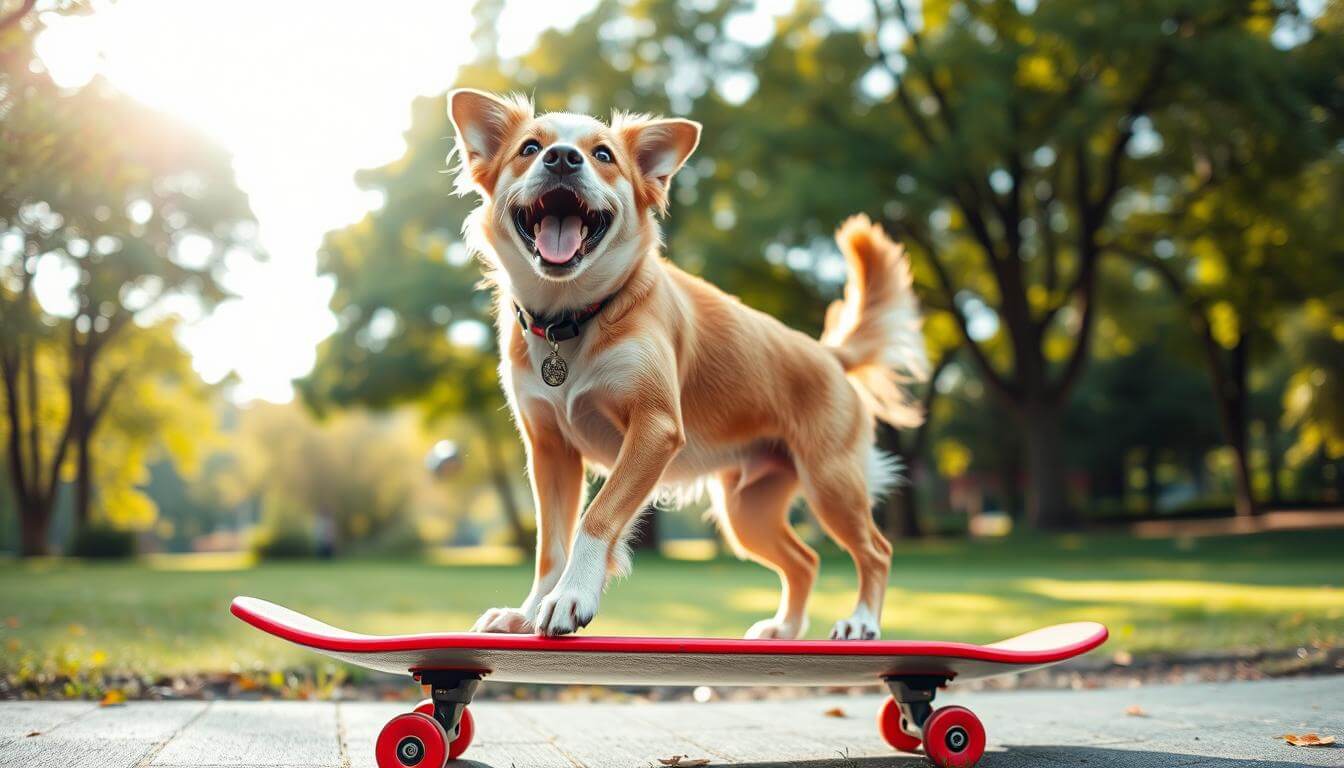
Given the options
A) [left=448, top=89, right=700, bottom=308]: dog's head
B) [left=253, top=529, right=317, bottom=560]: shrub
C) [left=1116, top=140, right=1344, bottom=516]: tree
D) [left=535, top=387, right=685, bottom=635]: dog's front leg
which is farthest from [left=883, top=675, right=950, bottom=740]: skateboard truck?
[left=253, top=529, right=317, bottom=560]: shrub

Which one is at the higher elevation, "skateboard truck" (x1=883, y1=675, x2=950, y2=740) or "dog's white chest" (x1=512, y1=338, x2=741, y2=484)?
"dog's white chest" (x1=512, y1=338, x2=741, y2=484)

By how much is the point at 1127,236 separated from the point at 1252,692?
19657 mm

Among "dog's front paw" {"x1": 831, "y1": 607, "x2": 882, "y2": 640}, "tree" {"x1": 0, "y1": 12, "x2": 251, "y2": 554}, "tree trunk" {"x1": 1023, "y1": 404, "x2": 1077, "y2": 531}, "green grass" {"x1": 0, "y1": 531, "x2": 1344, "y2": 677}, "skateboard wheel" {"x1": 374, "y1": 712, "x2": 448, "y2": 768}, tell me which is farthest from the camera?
"tree trunk" {"x1": 1023, "y1": 404, "x2": 1077, "y2": 531}

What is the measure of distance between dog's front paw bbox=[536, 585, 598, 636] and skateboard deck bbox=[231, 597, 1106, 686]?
40 millimetres

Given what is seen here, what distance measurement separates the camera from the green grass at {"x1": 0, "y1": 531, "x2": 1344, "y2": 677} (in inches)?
271

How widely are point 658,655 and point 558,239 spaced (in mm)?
1355

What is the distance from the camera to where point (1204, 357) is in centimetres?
2723

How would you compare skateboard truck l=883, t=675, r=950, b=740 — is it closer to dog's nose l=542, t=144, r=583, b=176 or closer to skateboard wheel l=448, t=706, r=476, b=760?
skateboard wheel l=448, t=706, r=476, b=760

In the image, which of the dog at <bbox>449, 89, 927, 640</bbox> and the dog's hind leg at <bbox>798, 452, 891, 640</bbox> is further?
the dog's hind leg at <bbox>798, 452, 891, 640</bbox>

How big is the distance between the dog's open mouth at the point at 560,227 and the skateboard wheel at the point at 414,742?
4.89ft

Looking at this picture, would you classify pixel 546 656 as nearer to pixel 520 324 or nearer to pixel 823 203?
pixel 520 324

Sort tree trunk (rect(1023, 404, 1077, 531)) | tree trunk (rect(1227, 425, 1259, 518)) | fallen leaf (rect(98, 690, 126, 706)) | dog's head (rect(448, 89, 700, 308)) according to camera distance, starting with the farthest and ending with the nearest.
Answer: tree trunk (rect(1227, 425, 1259, 518)) < tree trunk (rect(1023, 404, 1077, 531)) < fallen leaf (rect(98, 690, 126, 706)) < dog's head (rect(448, 89, 700, 308))

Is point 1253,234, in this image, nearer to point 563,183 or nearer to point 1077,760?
point 1077,760

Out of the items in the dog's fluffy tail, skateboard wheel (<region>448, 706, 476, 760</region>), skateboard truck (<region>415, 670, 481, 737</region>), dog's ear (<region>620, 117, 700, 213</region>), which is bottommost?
skateboard wheel (<region>448, 706, 476, 760</region>)
